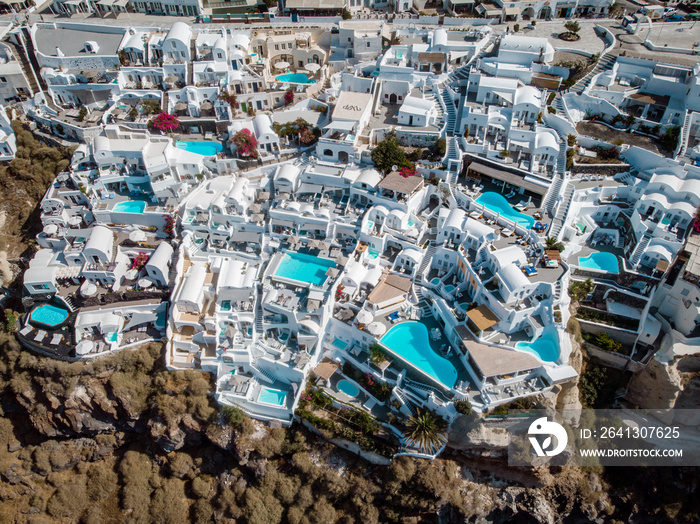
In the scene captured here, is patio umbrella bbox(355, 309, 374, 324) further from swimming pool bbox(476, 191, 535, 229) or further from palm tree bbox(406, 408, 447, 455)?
swimming pool bbox(476, 191, 535, 229)

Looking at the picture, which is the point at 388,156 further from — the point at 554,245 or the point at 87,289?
the point at 87,289

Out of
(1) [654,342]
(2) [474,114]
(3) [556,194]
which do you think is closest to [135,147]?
(2) [474,114]

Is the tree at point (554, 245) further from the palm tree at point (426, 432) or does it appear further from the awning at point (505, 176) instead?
the palm tree at point (426, 432)

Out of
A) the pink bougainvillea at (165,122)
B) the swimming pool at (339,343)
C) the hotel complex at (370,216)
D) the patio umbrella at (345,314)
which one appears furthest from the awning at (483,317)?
the pink bougainvillea at (165,122)

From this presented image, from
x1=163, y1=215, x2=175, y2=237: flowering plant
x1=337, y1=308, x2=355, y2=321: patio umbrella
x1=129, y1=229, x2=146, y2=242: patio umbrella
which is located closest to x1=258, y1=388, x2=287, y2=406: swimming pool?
x1=337, y1=308, x2=355, y2=321: patio umbrella

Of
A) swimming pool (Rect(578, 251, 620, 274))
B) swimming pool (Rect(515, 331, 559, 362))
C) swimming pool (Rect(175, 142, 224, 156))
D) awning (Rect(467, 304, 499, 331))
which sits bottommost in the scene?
swimming pool (Rect(515, 331, 559, 362))

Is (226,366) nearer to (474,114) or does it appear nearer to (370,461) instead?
(370,461)

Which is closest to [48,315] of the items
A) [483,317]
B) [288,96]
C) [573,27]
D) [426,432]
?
[288,96]
